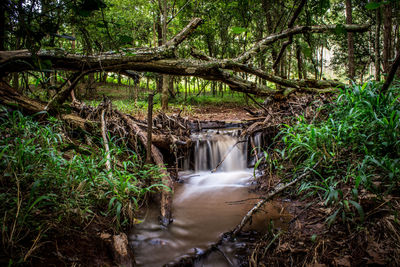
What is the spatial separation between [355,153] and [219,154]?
2736 mm

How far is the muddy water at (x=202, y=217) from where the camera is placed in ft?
7.12

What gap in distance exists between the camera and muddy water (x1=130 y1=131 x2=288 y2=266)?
217 centimetres

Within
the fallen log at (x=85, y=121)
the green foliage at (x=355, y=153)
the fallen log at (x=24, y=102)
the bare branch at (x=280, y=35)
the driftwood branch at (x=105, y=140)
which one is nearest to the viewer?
the green foliage at (x=355, y=153)

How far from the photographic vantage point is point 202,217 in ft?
9.30

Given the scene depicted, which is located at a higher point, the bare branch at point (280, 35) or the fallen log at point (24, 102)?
the bare branch at point (280, 35)

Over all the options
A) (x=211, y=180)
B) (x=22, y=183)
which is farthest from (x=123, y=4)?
(x=22, y=183)

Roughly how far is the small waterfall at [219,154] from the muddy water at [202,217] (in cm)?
2

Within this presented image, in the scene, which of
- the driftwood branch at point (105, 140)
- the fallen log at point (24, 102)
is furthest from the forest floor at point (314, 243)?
the fallen log at point (24, 102)

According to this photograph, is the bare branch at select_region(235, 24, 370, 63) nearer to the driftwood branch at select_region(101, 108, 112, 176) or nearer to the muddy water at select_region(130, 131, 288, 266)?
the muddy water at select_region(130, 131, 288, 266)

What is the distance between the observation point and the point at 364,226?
1.70 meters

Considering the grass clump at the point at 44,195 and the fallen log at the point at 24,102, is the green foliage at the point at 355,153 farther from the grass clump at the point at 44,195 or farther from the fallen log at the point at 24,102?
the fallen log at the point at 24,102

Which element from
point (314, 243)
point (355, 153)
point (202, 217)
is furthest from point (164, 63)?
point (314, 243)

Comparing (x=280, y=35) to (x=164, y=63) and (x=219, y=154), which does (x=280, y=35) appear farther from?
(x=219, y=154)

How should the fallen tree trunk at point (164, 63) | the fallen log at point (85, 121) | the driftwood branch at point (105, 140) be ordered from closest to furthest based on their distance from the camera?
1. the driftwood branch at point (105, 140)
2. the fallen log at point (85, 121)
3. the fallen tree trunk at point (164, 63)
